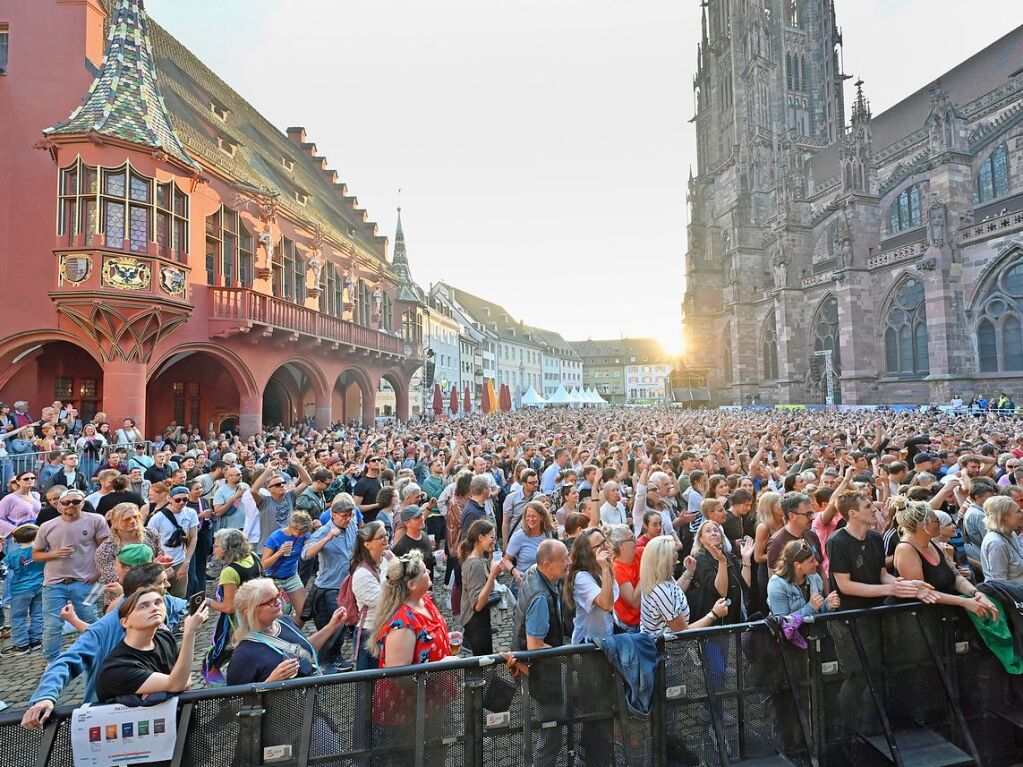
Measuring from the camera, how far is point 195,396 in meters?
20.6

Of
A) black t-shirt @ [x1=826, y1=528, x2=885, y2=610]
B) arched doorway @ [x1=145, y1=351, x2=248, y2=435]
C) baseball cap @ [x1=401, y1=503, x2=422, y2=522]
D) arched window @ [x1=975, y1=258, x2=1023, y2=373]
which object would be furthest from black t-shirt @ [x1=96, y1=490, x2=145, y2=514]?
arched window @ [x1=975, y1=258, x2=1023, y2=373]

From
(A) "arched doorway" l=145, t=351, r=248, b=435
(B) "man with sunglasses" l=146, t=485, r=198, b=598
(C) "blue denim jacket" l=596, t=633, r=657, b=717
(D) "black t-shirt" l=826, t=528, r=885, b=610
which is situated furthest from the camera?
(A) "arched doorway" l=145, t=351, r=248, b=435

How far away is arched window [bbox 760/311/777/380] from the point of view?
45562 millimetres

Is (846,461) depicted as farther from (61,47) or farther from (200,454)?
(61,47)

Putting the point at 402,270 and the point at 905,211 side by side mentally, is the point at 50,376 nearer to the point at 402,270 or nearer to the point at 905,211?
the point at 402,270

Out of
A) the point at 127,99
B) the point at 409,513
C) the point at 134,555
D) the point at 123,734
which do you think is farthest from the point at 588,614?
the point at 127,99

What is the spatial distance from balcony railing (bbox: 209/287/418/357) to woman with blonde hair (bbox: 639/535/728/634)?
1585 cm

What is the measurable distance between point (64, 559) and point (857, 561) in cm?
675

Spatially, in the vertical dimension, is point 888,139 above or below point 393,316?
above

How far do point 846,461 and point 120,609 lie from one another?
9538mm

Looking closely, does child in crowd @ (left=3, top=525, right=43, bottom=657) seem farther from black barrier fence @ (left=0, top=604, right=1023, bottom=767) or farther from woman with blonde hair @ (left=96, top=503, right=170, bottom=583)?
black barrier fence @ (left=0, top=604, right=1023, bottom=767)

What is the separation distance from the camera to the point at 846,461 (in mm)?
8961

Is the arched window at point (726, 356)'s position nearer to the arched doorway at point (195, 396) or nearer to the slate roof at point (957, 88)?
the slate roof at point (957, 88)

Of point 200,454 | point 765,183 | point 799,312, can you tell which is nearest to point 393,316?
point 200,454
